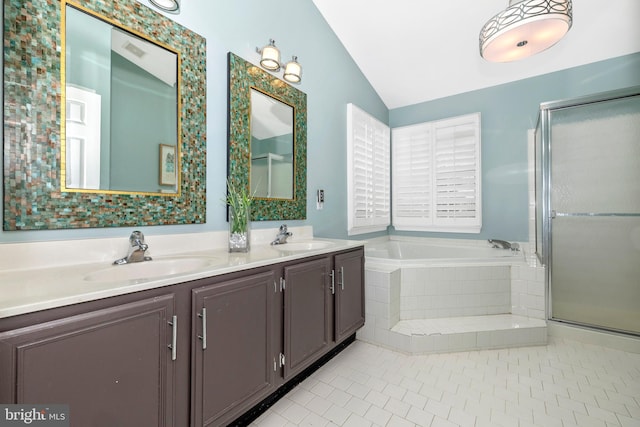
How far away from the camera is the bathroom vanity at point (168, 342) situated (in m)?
0.73

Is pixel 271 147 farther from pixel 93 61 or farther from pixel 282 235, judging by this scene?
pixel 93 61

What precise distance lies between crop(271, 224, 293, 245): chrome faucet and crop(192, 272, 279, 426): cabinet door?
0.71 metres

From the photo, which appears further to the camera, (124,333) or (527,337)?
(527,337)

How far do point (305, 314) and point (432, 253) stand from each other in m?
2.34

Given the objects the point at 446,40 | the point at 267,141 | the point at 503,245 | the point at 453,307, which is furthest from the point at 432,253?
the point at 267,141

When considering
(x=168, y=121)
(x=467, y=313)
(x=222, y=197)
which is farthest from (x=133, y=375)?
(x=467, y=313)

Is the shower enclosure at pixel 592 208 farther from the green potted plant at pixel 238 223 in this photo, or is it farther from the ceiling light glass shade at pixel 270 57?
the green potted plant at pixel 238 223

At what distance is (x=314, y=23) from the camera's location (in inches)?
103

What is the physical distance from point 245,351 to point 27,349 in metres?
0.74

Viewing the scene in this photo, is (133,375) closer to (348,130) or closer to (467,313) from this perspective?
(467,313)

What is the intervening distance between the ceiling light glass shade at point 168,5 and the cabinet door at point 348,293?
1647mm

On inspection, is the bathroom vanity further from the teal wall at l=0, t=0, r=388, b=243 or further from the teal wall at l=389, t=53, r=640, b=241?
the teal wall at l=389, t=53, r=640, b=241

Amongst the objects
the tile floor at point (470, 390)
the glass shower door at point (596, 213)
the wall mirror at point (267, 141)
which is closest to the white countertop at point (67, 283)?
the wall mirror at point (267, 141)

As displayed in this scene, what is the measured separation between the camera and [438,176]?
3.52 metres
